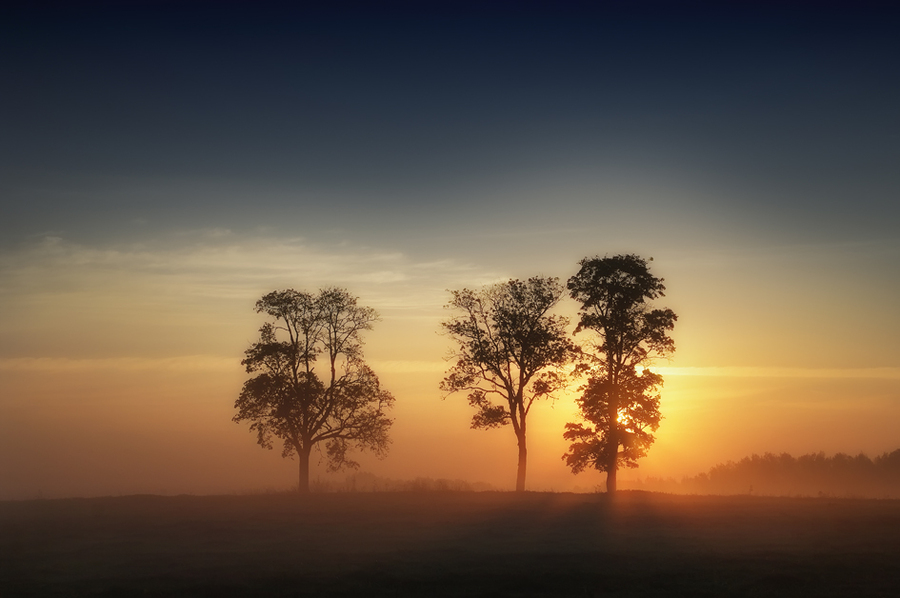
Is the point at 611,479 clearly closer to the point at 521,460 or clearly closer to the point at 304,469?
the point at 521,460

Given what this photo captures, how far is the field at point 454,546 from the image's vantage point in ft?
87.2

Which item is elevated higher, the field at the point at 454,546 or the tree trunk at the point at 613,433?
the tree trunk at the point at 613,433

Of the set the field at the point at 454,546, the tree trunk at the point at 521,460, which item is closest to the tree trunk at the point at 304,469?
the field at the point at 454,546

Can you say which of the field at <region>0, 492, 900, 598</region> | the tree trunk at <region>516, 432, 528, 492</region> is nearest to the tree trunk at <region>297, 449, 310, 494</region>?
the field at <region>0, 492, 900, 598</region>

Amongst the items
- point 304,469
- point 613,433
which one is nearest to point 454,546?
point 613,433

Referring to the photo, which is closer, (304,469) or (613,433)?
(613,433)

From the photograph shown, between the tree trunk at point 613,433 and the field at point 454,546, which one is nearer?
A: the field at point 454,546

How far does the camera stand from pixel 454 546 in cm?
3503

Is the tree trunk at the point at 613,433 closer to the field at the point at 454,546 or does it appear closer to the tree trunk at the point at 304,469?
the field at the point at 454,546

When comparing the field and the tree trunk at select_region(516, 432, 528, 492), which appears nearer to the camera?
the field

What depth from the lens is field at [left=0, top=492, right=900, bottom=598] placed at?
87.2ft

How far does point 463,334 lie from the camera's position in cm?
5991

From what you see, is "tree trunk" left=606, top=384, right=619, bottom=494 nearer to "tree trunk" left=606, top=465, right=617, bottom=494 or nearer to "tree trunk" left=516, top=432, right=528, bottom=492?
"tree trunk" left=606, top=465, right=617, bottom=494

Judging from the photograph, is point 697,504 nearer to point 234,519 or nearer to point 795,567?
point 795,567
